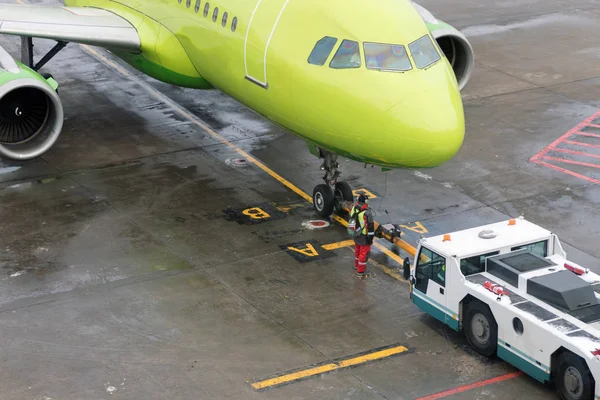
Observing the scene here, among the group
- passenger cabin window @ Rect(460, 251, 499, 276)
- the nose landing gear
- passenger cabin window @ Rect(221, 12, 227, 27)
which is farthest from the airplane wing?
passenger cabin window @ Rect(460, 251, 499, 276)

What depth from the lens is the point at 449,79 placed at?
19.4m

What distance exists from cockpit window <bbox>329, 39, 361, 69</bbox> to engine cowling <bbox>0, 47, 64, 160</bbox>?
21.2 ft

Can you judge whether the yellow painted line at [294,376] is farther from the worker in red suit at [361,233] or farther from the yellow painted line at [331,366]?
the worker in red suit at [361,233]

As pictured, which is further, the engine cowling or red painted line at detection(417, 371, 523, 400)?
the engine cowling

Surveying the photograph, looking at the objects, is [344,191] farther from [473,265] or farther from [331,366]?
[331,366]

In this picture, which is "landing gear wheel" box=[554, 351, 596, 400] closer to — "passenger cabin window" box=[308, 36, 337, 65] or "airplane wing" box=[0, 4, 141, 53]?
"passenger cabin window" box=[308, 36, 337, 65]

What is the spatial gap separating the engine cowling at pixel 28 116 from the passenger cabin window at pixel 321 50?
595 cm

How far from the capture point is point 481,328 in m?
16.7

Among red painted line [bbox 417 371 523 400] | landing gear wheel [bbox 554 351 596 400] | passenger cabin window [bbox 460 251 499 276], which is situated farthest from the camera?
passenger cabin window [bbox 460 251 499 276]

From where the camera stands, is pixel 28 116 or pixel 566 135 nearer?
pixel 28 116

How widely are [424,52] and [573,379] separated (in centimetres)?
694

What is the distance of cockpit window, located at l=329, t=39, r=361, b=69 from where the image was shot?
62.8ft

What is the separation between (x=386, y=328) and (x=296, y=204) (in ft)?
18.6

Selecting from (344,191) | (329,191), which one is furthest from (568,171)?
(329,191)
